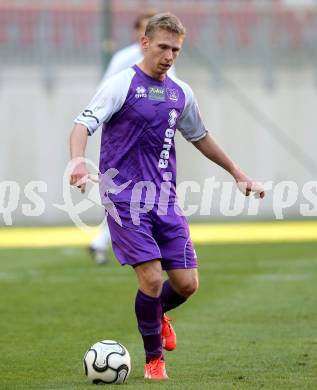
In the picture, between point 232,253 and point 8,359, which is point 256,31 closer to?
point 232,253

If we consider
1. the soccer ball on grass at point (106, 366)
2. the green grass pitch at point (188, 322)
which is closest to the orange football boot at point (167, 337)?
the green grass pitch at point (188, 322)

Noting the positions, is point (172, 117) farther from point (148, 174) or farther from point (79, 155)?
point (79, 155)

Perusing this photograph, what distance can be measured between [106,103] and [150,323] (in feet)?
4.29

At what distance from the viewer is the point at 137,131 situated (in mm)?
6766

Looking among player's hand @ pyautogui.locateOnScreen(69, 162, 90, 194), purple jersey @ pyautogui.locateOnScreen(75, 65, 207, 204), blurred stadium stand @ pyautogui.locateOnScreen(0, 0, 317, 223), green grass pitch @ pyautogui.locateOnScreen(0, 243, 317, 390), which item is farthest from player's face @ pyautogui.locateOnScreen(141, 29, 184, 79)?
blurred stadium stand @ pyautogui.locateOnScreen(0, 0, 317, 223)

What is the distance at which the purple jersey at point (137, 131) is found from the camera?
6.73 m

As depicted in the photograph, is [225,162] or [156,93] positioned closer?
[156,93]

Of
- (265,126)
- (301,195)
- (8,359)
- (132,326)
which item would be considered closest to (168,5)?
(265,126)

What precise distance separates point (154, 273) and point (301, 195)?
53.2 feet

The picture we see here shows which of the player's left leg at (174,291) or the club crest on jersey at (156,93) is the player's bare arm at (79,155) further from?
the player's left leg at (174,291)

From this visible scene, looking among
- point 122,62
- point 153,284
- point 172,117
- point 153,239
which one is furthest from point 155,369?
point 122,62

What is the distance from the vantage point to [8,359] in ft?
24.1

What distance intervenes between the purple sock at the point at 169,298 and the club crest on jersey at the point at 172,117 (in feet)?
3.33

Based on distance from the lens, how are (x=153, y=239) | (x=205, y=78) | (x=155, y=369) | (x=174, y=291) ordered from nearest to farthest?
(x=155, y=369) < (x=153, y=239) < (x=174, y=291) < (x=205, y=78)
